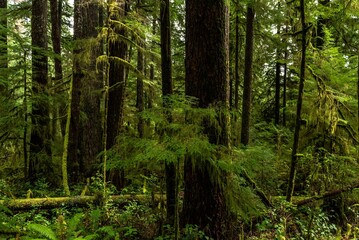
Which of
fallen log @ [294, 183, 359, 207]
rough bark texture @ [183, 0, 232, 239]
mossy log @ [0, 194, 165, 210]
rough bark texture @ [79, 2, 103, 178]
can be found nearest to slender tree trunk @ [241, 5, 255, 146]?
fallen log @ [294, 183, 359, 207]

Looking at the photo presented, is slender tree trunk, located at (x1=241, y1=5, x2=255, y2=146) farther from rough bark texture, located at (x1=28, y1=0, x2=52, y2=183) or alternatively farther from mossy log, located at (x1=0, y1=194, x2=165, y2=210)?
rough bark texture, located at (x1=28, y1=0, x2=52, y2=183)

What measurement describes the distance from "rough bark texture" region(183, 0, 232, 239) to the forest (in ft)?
0.06

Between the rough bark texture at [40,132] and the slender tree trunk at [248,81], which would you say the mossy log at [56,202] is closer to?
the rough bark texture at [40,132]

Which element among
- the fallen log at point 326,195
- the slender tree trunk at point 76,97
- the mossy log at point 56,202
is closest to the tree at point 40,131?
the slender tree trunk at point 76,97

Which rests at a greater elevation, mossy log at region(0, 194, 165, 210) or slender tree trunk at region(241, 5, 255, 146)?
slender tree trunk at region(241, 5, 255, 146)

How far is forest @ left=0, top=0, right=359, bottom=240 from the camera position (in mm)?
4172

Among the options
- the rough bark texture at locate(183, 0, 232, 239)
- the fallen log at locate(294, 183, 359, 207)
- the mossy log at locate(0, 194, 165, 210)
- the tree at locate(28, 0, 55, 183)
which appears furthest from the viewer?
the tree at locate(28, 0, 55, 183)

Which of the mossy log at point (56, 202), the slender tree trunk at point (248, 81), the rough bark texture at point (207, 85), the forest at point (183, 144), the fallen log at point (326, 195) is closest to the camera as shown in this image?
the forest at point (183, 144)

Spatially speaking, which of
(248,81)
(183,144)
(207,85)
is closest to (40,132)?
(207,85)

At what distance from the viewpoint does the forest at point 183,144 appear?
4172 millimetres

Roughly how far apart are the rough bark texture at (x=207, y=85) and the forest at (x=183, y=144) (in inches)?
0.7

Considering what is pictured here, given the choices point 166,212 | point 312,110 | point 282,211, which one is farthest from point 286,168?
point 166,212

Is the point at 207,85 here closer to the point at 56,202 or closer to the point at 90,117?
the point at 56,202

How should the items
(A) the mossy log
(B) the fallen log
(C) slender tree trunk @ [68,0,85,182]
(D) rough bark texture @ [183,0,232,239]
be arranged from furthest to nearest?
(C) slender tree trunk @ [68,0,85,182] < (B) the fallen log < (A) the mossy log < (D) rough bark texture @ [183,0,232,239]
